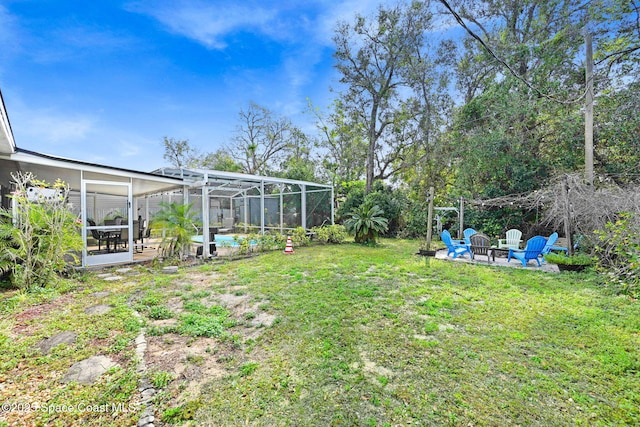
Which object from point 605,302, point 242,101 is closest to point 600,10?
point 605,302

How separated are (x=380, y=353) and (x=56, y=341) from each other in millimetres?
3791

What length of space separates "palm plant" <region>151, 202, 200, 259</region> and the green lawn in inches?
98.6

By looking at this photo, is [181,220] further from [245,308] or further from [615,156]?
[615,156]

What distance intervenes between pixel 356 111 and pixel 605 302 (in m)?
15.3

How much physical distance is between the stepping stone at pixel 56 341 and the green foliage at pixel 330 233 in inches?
345

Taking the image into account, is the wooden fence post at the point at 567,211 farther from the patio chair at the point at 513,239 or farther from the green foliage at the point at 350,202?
the green foliage at the point at 350,202

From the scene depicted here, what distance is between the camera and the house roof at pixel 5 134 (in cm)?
411

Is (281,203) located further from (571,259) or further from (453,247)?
(571,259)

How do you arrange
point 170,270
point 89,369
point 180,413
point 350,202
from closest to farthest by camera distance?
point 180,413 < point 89,369 < point 170,270 < point 350,202

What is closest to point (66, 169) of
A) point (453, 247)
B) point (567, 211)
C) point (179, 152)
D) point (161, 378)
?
point (161, 378)

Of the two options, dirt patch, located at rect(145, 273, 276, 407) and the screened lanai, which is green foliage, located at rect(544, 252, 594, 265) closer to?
dirt patch, located at rect(145, 273, 276, 407)

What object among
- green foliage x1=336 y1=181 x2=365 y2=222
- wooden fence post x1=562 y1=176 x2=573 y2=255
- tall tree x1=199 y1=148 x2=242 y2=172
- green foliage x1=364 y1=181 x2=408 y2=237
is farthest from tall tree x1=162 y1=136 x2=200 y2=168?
wooden fence post x1=562 y1=176 x2=573 y2=255

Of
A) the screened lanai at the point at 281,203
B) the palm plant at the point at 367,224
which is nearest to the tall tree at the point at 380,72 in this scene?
the screened lanai at the point at 281,203

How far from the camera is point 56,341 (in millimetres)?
3275
